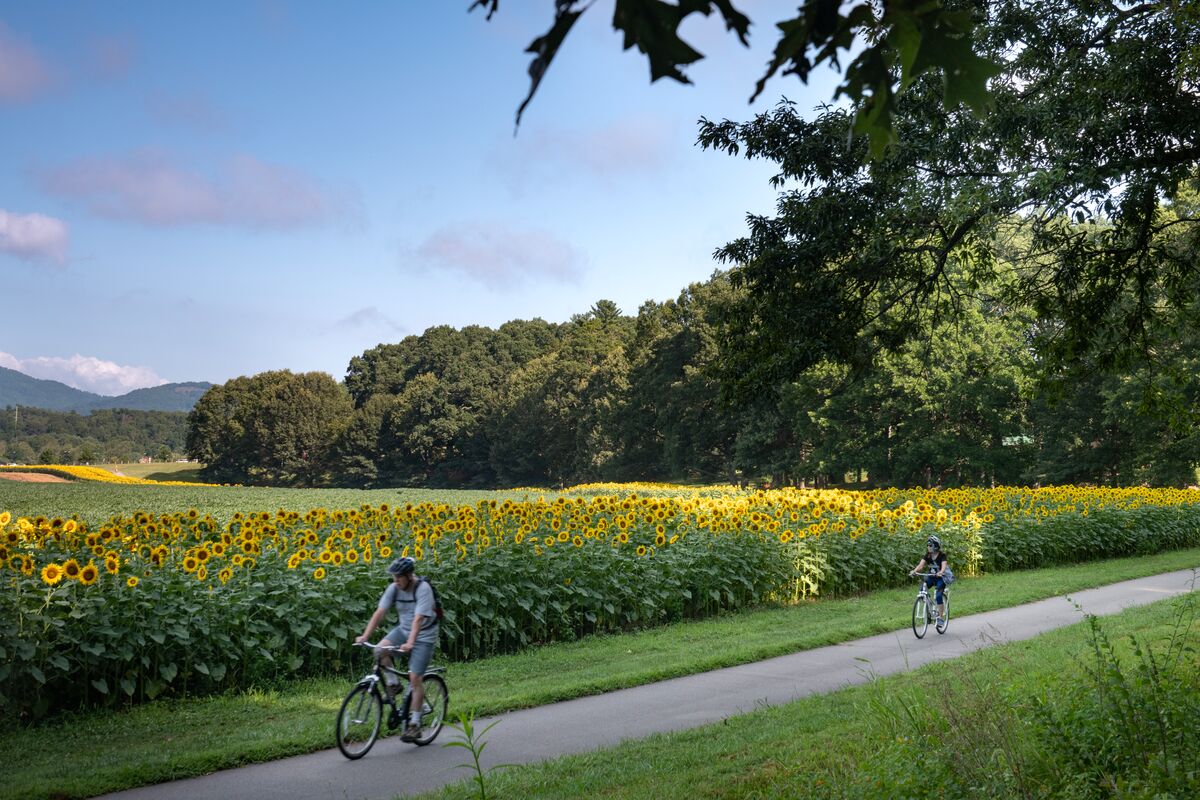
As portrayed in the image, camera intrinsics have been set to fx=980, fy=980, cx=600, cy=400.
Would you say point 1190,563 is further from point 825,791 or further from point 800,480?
point 800,480

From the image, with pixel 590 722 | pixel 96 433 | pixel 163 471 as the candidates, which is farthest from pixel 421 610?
pixel 96 433

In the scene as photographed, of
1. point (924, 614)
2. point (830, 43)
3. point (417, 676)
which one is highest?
point (830, 43)

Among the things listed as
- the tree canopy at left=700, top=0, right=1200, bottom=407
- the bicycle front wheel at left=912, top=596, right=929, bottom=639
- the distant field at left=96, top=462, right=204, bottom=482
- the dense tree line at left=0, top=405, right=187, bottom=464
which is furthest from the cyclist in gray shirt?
the dense tree line at left=0, top=405, right=187, bottom=464

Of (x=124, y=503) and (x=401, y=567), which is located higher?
(x=124, y=503)

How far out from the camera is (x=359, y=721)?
23.3ft

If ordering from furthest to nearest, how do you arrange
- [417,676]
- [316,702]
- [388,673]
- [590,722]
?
[316,702]
[590,722]
[388,673]
[417,676]

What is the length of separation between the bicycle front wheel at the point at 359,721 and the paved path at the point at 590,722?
0.34 ft

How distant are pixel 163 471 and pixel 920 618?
10739 cm

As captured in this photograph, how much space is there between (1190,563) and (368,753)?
19.0 metres

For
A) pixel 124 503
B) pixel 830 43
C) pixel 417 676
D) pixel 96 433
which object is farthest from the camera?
pixel 96 433

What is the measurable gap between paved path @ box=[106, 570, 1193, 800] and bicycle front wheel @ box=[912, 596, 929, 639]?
18 centimetres

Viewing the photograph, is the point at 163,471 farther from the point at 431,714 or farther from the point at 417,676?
the point at 417,676

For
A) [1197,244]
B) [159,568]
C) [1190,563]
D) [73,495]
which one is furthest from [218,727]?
[73,495]

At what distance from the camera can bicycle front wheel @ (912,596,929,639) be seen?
12000mm
